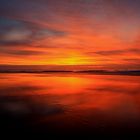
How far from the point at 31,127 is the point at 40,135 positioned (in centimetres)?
67

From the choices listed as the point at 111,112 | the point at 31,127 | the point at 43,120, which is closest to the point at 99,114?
the point at 111,112

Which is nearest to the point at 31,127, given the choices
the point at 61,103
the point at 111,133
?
the point at 111,133

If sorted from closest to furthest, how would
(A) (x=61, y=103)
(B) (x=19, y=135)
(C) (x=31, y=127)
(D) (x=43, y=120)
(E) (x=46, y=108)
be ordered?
(B) (x=19, y=135) < (C) (x=31, y=127) < (D) (x=43, y=120) < (E) (x=46, y=108) < (A) (x=61, y=103)

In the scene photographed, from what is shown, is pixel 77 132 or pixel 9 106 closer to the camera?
pixel 77 132

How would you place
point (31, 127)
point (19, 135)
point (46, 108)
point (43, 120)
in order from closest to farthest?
point (19, 135) → point (31, 127) → point (43, 120) → point (46, 108)

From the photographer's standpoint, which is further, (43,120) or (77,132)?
(43,120)

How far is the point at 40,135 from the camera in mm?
5766

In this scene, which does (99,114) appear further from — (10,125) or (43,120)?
(10,125)

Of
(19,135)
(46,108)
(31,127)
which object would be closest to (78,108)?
(46,108)

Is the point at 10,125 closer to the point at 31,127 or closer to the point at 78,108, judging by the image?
the point at 31,127

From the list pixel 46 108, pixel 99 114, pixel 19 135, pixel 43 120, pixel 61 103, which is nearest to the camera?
pixel 19 135

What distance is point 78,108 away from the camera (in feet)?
29.2

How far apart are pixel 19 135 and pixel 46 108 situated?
3.12 meters

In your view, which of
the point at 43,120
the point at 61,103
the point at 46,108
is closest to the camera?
the point at 43,120
